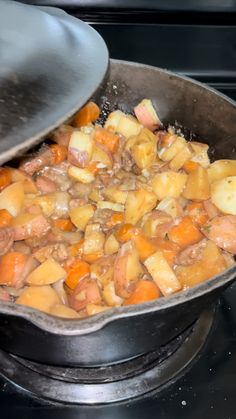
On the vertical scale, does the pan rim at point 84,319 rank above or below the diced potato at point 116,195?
above

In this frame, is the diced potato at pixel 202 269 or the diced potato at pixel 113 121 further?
the diced potato at pixel 113 121

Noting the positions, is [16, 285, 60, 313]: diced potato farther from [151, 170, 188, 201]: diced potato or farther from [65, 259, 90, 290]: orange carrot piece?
[151, 170, 188, 201]: diced potato

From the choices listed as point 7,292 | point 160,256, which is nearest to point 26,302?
point 7,292

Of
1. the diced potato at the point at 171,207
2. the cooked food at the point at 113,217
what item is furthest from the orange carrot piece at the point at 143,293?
the diced potato at the point at 171,207

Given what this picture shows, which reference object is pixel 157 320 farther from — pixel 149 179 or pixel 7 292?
pixel 149 179

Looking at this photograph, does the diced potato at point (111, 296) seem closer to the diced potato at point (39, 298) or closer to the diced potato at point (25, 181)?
the diced potato at point (39, 298)
